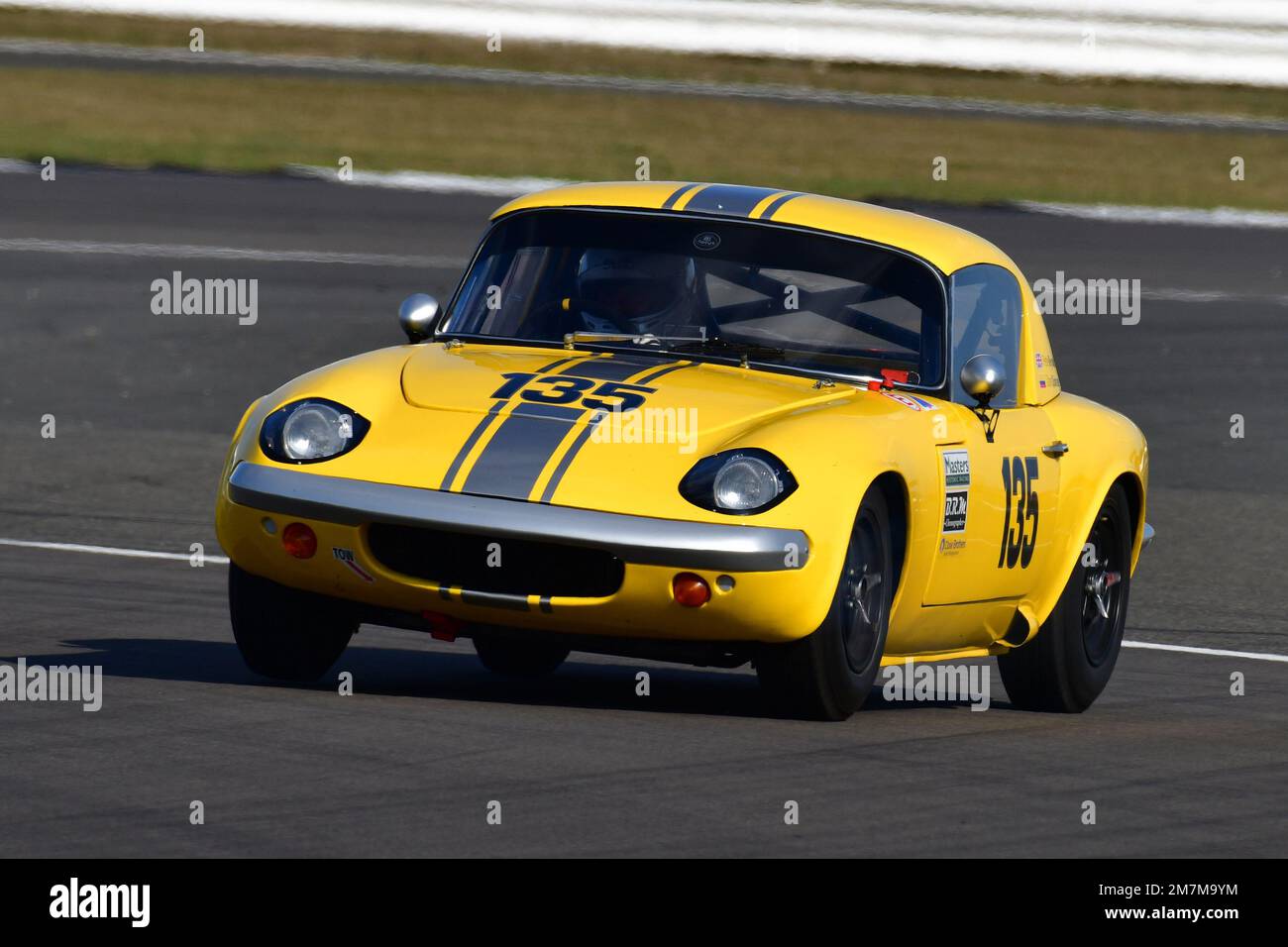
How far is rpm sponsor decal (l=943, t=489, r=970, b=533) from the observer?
766 cm

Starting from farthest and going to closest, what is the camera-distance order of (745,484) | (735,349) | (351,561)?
1. (735,349)
2. (351,561)
3. (745,484)

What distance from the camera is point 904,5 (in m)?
28.0

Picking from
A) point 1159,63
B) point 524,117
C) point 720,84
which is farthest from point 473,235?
point 1159,63

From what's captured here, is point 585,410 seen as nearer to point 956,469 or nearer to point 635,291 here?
point 635,291

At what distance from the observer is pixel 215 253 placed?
19719 mm

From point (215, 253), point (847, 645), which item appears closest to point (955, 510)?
point (847, 645)

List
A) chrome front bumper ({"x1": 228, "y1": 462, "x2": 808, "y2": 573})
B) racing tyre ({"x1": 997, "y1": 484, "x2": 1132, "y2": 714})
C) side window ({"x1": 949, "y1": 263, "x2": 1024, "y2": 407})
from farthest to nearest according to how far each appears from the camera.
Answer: racing tyre ({"x1": 997, "y1": 484, "x2": 1132, "y2": 714}) → side window ({"x1": 949, "y1": 263, "x2": 1024, "y2": 407}) → chrome front bumper ({"x1": 228, "y1": 462, "x2": 808, "y2": 573})

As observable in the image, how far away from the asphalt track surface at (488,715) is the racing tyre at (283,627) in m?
0.12

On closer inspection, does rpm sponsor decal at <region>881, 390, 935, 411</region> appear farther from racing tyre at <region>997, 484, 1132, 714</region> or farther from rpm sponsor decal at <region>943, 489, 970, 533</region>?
racing tyre at <region>997, 484, 1132, 714</region>

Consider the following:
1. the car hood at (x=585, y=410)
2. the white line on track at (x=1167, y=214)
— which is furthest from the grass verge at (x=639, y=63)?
the car hood at (x=585, y=410)

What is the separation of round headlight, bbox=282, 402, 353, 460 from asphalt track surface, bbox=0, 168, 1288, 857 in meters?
0.72

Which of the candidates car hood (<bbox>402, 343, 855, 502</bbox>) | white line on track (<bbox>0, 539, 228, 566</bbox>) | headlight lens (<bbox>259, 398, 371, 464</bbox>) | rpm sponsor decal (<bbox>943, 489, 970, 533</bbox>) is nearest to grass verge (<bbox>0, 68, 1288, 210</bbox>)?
white line on track (<bbox>0, 539, 228, 566</bbox>)

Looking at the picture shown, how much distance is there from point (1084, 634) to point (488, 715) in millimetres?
2468

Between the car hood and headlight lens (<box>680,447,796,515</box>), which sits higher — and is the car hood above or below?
above
